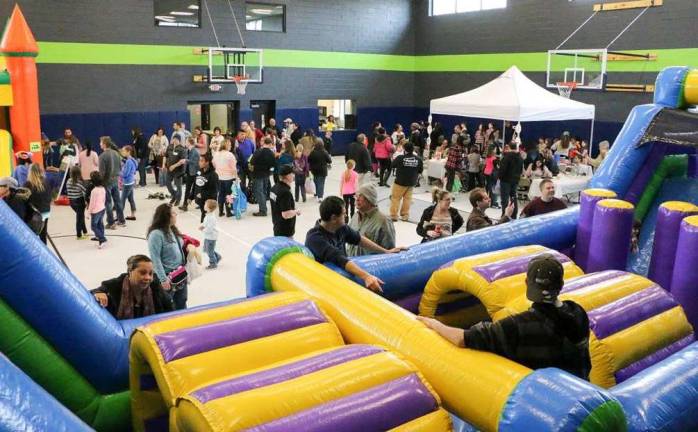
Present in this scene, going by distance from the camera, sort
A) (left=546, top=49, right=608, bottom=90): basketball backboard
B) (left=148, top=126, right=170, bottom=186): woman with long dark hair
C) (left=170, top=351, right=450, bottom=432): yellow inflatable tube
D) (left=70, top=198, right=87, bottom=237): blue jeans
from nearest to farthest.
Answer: (left=170, top=351, right=450, bottom=432): yellow inflatable tube
(left=70, top=198, right=87, bottom=237): blue jeans
(left=148, top=126, right=170, bottom=186): woman with long dark hair
(left=546, top=49, right=608, bottom=90): basketball backboard

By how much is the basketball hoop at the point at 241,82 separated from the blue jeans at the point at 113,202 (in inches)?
264

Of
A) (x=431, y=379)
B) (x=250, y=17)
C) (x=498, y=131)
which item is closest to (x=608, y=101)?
(x=498, y=131)

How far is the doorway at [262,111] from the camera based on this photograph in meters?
18.2

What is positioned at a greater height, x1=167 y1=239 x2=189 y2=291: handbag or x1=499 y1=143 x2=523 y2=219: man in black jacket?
x1=499 y1=143 x2=523 y2=219: man in black jacket

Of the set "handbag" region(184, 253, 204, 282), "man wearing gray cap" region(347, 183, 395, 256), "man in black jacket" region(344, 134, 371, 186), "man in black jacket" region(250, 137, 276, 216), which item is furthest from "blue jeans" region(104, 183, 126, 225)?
"man wearing gray cap" region(347, 183, 395, 256)

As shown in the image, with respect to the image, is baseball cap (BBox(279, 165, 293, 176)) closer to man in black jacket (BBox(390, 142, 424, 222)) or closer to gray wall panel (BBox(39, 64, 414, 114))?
man in black jacket (BBox(390, 142, 424, 222))

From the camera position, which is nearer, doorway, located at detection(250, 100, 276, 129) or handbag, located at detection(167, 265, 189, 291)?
handbag, located at detection(167, 265, 189, 291)

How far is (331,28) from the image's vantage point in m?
18.8

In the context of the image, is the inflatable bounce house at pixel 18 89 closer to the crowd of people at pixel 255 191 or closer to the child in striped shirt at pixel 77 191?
the crowd of people at pixel 255 191

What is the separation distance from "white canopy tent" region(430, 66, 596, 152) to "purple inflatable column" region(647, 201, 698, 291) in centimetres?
542

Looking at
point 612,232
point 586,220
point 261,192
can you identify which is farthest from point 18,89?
point 612,232

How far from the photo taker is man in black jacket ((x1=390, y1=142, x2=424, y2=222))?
10.2 metres

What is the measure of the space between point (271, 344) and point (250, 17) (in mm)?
16823

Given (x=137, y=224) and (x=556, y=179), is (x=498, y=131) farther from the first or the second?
(x=137, y=224)
